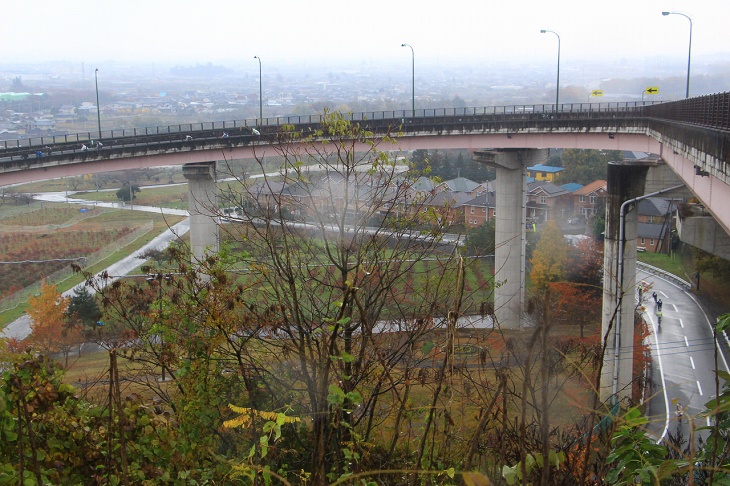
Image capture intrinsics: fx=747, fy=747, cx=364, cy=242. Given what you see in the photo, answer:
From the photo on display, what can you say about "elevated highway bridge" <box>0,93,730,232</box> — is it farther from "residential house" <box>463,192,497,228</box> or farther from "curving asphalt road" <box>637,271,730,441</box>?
"residential house" <box>463,192,497,228</box>

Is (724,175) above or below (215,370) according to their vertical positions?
above

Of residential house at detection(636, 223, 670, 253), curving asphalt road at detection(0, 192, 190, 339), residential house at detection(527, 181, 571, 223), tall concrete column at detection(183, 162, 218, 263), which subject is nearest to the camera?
curving asphalt road at detection(0, 192, 190, 339)

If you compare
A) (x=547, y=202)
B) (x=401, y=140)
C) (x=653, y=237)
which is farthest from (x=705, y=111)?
(x=547, y=202)

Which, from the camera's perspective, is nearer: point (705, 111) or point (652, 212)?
point (705, 111)

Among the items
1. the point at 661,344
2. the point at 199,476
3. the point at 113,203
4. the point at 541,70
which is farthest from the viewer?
the point at 541,70

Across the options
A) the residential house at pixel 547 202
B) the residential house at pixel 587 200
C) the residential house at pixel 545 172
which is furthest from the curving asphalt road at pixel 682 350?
the residential house at pixel 545 172

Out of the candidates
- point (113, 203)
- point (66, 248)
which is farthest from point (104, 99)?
point (66, 248)

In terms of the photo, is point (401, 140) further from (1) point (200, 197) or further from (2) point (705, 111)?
(2) point (705, 111)

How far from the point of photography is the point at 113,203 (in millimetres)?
56844

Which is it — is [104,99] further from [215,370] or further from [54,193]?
[215,370]

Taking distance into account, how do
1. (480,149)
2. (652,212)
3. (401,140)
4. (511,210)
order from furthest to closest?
→ (652,212) → (401,140) → (480,149) → (511,210)

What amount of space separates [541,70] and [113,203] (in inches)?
4803

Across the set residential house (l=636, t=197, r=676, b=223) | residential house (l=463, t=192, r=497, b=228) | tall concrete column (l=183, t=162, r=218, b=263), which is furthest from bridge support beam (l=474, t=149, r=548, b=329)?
residential house (l=636, t=197, r=676, b=223)

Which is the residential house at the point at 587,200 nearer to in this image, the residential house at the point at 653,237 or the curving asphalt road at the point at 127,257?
the residential house at the point at 653,237
